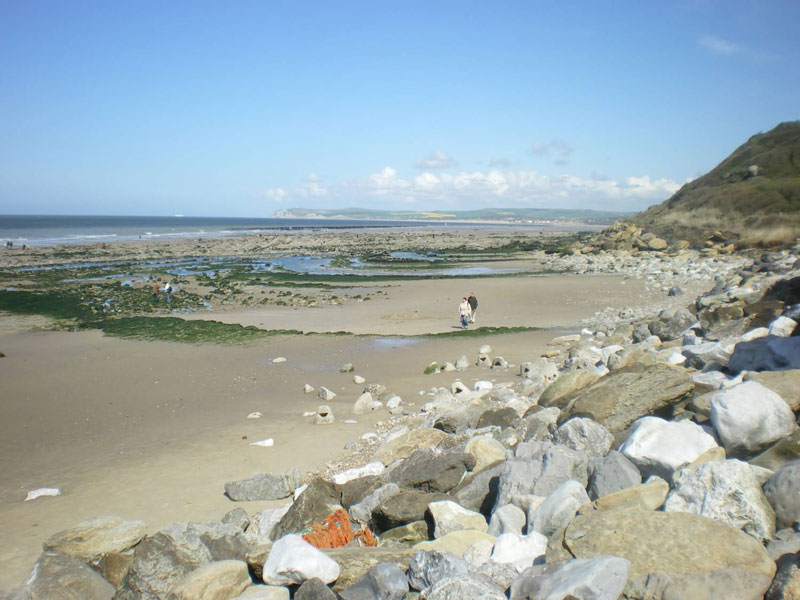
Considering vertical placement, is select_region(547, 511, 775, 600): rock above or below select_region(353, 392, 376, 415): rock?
above

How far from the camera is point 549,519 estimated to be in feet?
14.4

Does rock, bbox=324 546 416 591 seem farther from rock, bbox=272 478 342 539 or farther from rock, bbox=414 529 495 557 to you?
rock, bbox=272 478 342 539

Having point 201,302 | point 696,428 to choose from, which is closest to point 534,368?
point 696,428

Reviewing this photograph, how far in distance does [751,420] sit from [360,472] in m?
4.04

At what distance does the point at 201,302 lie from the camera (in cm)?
2645

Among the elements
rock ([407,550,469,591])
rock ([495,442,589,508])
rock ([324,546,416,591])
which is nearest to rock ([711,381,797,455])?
rock ([495,442,589,508])

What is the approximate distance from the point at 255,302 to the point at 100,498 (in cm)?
1923

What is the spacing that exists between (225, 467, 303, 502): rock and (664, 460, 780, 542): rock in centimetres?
431

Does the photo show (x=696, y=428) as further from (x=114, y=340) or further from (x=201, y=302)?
(x=201, y=302)

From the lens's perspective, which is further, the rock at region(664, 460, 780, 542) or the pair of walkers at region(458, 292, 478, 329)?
the pair of walkers at region(458, 292, 478, 329)

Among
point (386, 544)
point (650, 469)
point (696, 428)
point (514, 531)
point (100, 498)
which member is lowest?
point (100, 498)

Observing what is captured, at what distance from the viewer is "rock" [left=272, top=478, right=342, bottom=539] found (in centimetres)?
550

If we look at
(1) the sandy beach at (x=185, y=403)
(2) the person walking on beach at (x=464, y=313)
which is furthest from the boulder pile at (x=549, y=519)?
(2) the person walking on beach at (x=464, y=313)

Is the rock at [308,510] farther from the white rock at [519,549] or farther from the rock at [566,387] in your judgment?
the rock at [566,387]
